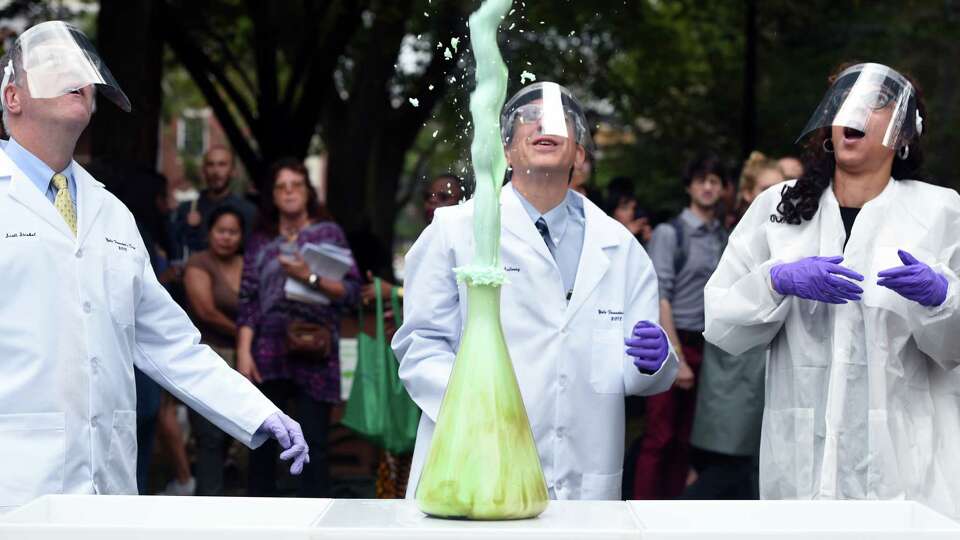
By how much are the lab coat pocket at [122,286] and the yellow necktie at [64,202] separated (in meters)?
0.14

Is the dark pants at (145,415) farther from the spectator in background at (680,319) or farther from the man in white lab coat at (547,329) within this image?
the spectator in background at (680,319)

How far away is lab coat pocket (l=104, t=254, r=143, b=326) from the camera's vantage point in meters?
4.33

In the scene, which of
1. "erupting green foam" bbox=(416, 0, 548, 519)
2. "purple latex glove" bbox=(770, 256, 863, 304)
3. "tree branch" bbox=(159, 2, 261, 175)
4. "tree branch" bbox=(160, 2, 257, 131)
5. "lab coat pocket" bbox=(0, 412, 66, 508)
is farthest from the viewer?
"tree branch" bbox=(159, 2, 261, 175)

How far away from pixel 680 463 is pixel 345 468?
2702mm

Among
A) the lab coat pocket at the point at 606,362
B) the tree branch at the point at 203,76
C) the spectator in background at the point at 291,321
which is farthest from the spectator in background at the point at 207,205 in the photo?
the tree branch at the point at 203,76

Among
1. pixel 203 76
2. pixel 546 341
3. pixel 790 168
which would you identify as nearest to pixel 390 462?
pixel 790 168

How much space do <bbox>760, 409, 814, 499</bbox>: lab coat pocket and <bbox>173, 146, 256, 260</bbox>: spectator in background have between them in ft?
17.3

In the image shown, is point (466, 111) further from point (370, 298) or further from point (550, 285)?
point (370, 298)

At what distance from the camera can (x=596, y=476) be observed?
4.80 m

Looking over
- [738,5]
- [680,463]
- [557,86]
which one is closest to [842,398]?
[557,86]

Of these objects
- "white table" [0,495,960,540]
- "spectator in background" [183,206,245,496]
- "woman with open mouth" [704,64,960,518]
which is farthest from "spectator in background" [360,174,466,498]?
"white table" [0,495,960,540]

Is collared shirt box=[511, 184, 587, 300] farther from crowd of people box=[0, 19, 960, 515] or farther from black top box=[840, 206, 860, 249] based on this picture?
black top box=[840, 206, 860, 249]

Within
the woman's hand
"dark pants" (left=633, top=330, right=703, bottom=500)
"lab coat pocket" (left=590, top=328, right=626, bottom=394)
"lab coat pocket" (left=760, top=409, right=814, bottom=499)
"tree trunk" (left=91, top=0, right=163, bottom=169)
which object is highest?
"tree trunk" (left=91, top=0, right=163, bottom=169)

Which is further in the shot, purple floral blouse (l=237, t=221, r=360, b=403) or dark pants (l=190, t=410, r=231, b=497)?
dark pants (l=190, t=410, r=231, b=497)
